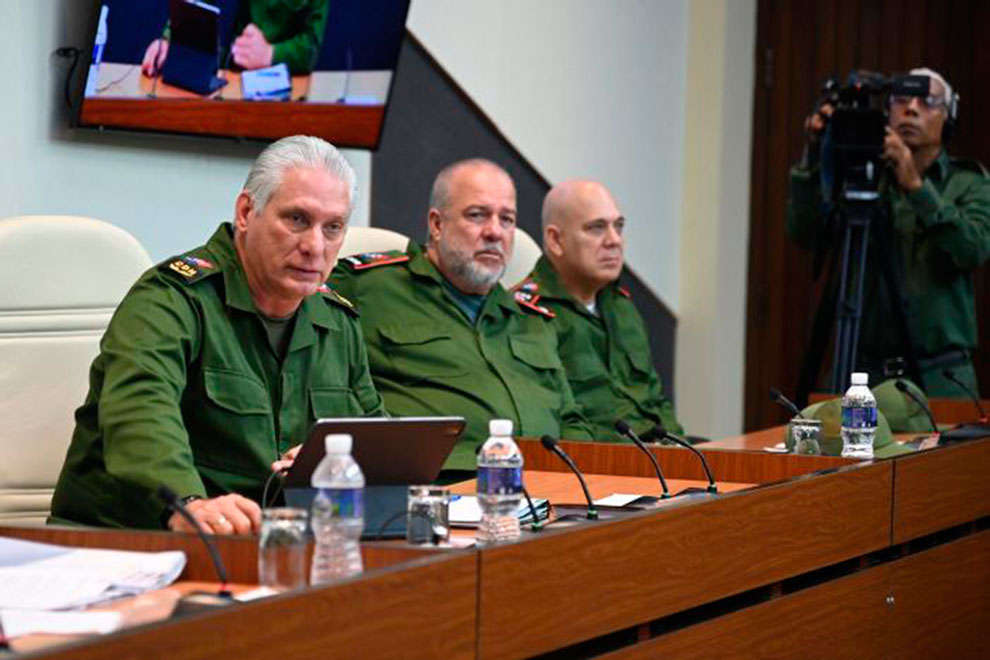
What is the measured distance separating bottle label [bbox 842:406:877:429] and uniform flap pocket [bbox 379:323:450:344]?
3.09ft

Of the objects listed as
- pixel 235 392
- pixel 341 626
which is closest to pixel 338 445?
pixel 341 626

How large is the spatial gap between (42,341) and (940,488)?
1.76 meters

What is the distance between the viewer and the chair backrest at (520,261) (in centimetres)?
449

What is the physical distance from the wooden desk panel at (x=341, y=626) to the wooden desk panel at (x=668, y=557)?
8 centimetres

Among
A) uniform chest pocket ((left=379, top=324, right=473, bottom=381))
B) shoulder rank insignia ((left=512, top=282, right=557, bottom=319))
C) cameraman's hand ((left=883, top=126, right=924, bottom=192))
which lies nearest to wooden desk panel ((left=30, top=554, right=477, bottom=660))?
uniform chest pocket ((left=379, top=324, right=473, bottom=381))

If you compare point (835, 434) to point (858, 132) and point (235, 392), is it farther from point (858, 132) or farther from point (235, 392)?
point (858, 132)

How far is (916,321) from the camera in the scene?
16.1ft

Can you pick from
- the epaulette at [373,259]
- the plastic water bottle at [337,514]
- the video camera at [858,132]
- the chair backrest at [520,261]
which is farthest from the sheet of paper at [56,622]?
the video camera at [858,132]

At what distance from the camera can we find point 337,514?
1.87 m

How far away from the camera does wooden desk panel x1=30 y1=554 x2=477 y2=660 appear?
143cm

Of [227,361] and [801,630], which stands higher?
[227,361]

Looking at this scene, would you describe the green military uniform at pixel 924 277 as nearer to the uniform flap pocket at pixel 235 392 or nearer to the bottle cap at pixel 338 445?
the uniform flap pocket at pixel 235 392

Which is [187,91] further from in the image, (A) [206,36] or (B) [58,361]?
(B) [58,361]

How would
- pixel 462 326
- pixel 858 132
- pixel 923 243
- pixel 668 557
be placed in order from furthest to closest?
pixel 923 243 < pixel 858 132 < pixel 462 326 < pixel 668 557
